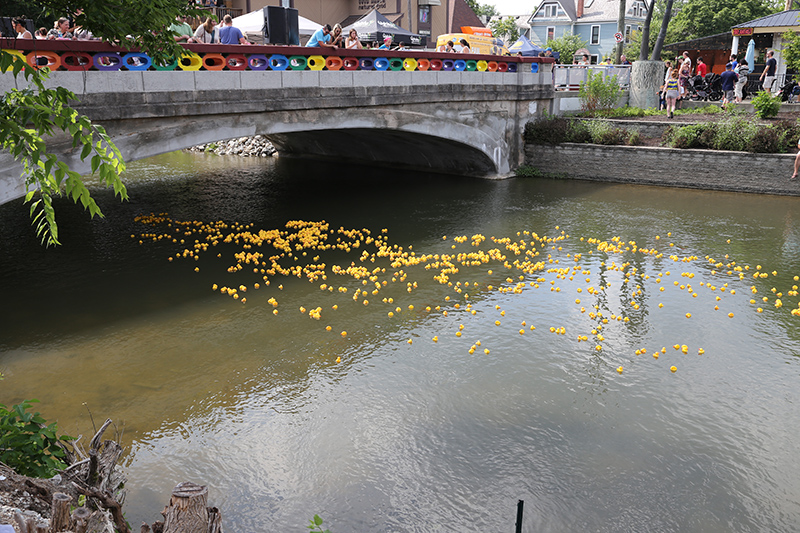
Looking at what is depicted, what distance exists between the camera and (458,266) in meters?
12.4

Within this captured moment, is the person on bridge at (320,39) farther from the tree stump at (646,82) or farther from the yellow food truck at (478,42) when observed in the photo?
the yellow food truck at (478,42)

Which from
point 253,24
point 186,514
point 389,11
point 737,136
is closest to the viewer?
point 186,514

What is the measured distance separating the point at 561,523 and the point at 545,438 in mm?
1270

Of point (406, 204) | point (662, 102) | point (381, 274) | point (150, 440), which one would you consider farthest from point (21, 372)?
point (662, 102)

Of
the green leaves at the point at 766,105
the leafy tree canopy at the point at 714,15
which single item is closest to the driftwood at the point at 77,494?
the green leaves at the point at 766,105

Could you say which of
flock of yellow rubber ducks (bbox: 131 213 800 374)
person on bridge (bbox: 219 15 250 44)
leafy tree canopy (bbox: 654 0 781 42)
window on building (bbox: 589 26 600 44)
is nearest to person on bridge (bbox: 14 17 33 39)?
person on bridge (bbox: 219 15 250 44)

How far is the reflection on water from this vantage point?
5879 mm

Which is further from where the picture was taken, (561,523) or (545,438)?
(545,438)

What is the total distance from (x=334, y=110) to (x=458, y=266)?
5335mm

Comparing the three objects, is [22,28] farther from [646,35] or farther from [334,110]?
[646,35]

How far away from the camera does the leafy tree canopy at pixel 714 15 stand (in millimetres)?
49438

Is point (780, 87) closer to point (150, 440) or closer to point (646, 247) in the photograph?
point (646, 247)

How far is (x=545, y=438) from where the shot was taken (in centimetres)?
671

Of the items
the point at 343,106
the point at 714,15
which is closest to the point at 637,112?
the point at 343,106
